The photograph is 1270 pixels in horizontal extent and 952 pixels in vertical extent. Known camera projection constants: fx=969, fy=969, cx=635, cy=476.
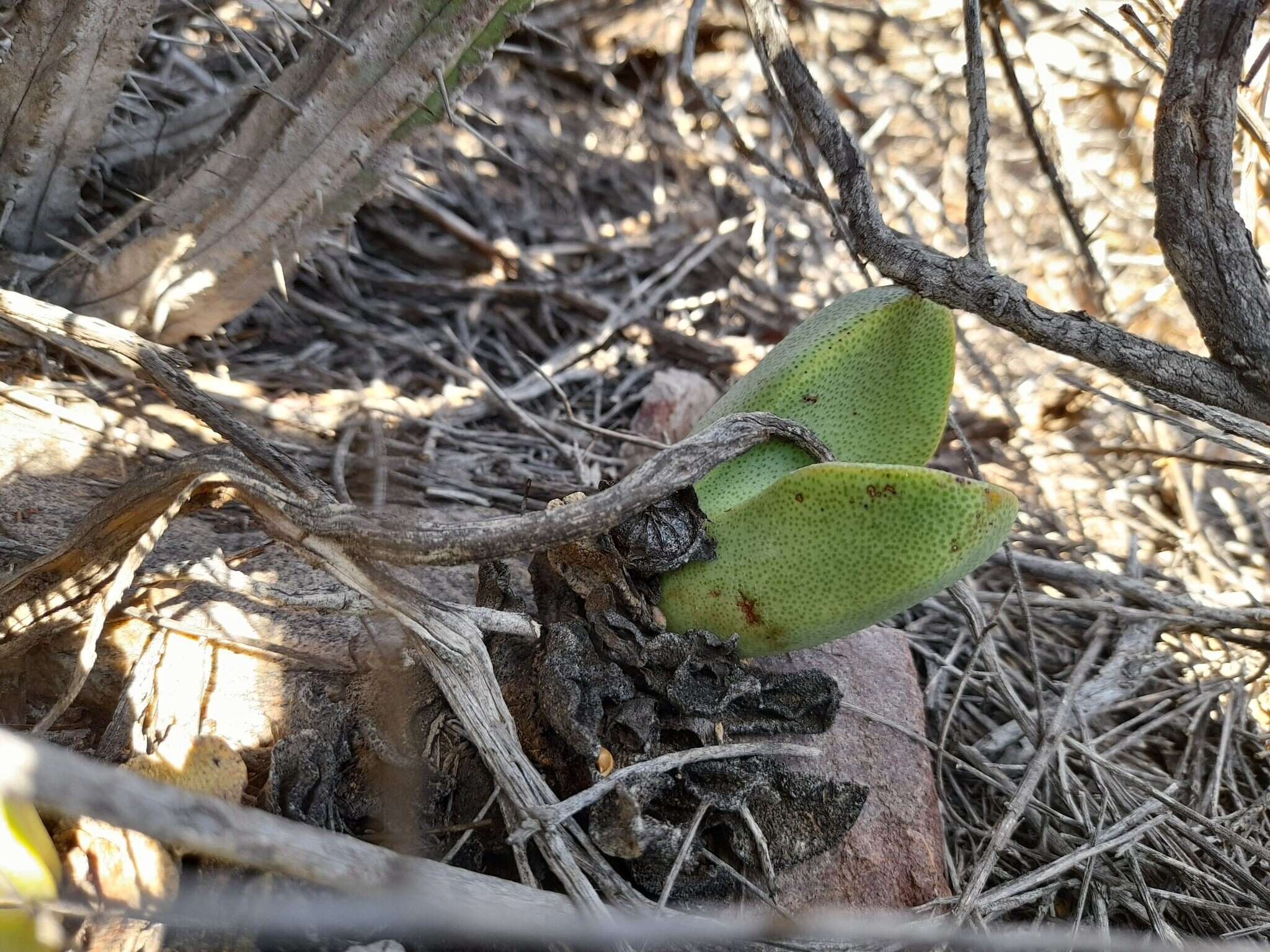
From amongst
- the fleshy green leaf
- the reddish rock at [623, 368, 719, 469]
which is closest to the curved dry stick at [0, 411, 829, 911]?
the fleshy green leaf

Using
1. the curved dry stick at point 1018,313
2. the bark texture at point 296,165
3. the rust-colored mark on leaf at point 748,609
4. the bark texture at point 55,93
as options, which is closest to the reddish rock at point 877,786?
the rust-colored mark on leaf at point 748,609

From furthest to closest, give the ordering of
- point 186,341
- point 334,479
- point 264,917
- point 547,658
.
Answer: point 186,341 < point 334,479 < point 547,658 < point 264,917

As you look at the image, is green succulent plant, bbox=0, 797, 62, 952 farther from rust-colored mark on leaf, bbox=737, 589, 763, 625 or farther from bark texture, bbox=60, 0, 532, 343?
bark texture, bbox=60, 0, 532, 343

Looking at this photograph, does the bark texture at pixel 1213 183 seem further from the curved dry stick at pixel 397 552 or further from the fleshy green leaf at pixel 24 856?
the fleshy green leaf at pixel 24 856

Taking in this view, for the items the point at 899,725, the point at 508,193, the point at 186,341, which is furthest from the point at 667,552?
the point at 508,193

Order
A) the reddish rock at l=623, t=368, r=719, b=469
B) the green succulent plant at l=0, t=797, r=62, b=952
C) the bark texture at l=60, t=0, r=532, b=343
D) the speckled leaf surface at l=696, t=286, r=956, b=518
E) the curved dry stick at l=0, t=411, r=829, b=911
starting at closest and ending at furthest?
1. the green succulent plant at l=0, t=797, r=62, b=952
2. the curved dry stick at l=0, t=411, r=829, b=911
3. the speckled leaf surface at l=696, t=286, r=956, b=518
4. the bark texture at l=60, t=0, r=532, b=343
5. the reddish rock at l=623, t=368, r=719, b=469

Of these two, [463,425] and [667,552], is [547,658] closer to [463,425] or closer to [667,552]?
[667,552]
